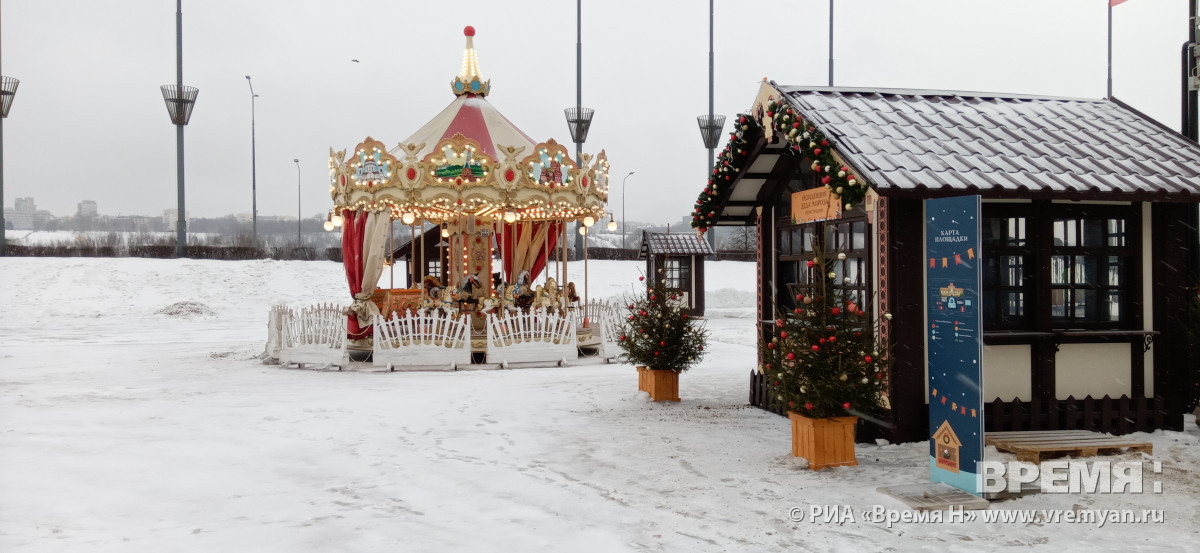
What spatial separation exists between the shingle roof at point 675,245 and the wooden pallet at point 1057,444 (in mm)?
19795

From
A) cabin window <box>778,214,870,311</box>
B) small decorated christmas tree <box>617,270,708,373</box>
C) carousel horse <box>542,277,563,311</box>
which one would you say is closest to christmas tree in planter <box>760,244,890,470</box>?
cabin window <box>778,214,870,311</box>

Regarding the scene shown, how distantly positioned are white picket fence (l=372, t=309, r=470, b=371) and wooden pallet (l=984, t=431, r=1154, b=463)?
913cm

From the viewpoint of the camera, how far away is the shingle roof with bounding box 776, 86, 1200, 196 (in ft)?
23.1

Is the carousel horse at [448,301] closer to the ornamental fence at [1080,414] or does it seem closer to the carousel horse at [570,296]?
the carousel horse at [570,296]

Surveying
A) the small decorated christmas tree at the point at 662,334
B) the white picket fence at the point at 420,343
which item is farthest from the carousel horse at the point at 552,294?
the small decorated christmas tree at the point at 662,334

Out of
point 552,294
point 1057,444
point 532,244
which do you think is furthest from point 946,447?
point 532,244

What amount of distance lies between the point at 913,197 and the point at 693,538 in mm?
3713

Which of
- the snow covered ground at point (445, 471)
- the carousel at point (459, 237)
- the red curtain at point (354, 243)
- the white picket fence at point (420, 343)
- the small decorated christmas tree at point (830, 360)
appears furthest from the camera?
the red curtain at point (354, 243)

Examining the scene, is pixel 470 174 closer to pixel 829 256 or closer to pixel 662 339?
pixel 662 339

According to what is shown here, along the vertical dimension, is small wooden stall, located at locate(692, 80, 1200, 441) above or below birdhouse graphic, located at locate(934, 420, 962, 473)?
above

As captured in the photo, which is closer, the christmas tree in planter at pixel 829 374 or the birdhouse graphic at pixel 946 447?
the birdhouse graphic at pixel 946 447

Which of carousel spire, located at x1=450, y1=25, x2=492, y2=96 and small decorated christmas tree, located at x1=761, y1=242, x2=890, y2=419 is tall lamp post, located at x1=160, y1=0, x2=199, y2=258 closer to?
carousel spire, located at x1=450, y1=25, x2=492, y2=96

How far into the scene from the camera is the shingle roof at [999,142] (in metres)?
7.05

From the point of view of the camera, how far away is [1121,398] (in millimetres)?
7730
